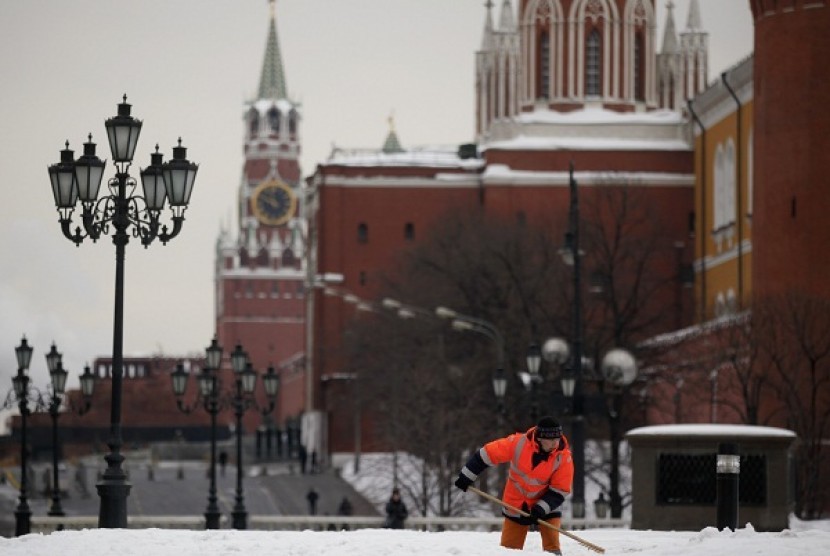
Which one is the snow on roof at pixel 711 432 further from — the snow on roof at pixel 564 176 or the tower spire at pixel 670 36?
the tower spire at pixel 670 36

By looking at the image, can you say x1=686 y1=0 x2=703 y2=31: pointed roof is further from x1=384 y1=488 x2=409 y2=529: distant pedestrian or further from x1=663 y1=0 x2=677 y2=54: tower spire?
x1=384 y1=488 x2=409 y2=529: distant pedestrian

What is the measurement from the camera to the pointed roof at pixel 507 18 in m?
105

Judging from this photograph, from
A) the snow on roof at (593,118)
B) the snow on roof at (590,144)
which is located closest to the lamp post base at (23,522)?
the snow on roof at (590,144)

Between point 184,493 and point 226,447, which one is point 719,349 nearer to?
point 184,493

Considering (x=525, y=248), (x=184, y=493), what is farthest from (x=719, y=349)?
(x=184, y=493)

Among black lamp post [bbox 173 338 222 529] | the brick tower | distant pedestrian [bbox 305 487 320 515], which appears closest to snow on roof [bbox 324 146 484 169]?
distant pedestrian [bbox 305 487 320 515]

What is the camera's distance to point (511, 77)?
10319 centimetres

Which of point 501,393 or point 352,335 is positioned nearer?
point 501,393

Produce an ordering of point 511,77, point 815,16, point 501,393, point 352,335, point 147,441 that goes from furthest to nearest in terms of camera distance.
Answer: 1. point 147,441
2. point 511,77
3. point 352,335
4. point 815,16
5. point 501,393

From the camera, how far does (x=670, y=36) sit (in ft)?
340

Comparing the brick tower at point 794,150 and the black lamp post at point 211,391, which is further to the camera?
the brick tower at point 794,150

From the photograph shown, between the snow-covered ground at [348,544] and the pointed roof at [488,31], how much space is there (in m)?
82.8

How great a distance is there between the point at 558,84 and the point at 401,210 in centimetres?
760

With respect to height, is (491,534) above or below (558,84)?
below
